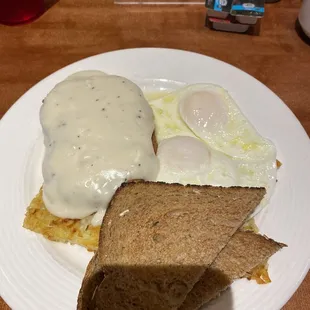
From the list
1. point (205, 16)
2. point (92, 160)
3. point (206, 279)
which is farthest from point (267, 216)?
point (205, 16)

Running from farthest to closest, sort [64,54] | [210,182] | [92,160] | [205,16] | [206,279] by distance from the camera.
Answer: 1. [205,16]
2. [64,54]
3. [210,182]
4. [92,160]
5. [206,279]

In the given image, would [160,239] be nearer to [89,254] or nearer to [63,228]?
[89,254]

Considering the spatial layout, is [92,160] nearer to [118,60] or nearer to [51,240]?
[51,240]

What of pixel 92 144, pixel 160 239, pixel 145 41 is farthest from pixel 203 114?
pixel 145 41

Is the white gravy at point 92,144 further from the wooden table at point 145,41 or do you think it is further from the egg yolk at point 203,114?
the wooden table at point 145,41

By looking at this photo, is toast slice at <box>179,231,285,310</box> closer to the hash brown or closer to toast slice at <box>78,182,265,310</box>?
toast slice at <box>78,182,265,310</box>
